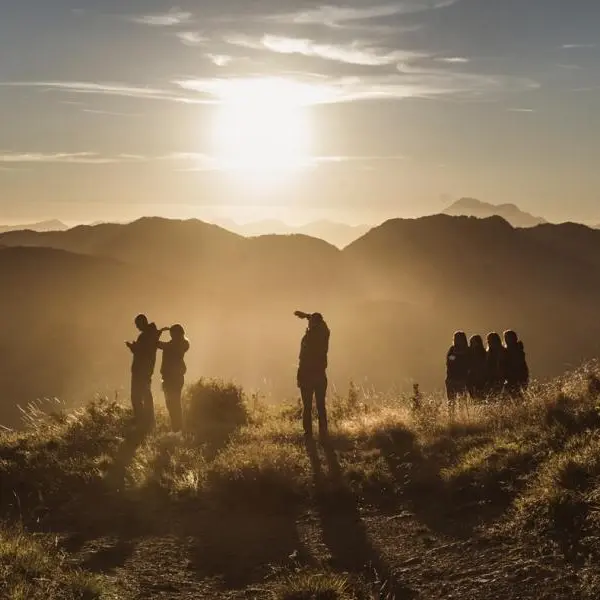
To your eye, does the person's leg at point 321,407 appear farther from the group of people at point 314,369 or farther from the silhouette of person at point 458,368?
the silhouette of person at point 458,368

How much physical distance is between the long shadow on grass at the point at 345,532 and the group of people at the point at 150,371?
12.8ft

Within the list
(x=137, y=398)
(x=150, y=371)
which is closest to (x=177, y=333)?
(x=150, y=371)

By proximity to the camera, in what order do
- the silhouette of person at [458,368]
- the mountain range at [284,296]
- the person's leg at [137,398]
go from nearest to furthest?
the person's leg at [137,398], the silhouette of person at [458,368], the mountain range at [284,296]

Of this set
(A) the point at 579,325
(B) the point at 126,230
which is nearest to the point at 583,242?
(A) the point at 579,325

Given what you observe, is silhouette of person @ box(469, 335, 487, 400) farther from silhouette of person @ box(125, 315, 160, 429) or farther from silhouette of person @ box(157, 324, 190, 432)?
silhouette of person @ box(125, 315, 160, 429)

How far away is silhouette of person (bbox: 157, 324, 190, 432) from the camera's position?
12.9 m

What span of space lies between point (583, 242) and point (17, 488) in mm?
187791

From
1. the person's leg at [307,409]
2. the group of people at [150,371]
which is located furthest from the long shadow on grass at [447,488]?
the group of people at [150,371]

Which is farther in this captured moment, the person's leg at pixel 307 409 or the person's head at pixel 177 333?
the person's head at pixel 177 333

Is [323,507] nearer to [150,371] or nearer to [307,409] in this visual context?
[307,409]

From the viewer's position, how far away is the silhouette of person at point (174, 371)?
12.9 m

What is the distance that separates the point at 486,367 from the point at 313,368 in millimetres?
4226

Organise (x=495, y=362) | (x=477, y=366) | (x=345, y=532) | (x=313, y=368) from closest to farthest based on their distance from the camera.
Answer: (x=345, y=532), (x=313, y=368), (x=495, y=362), (x=477, y=366)

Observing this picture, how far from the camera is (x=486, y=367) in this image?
14.1 m
